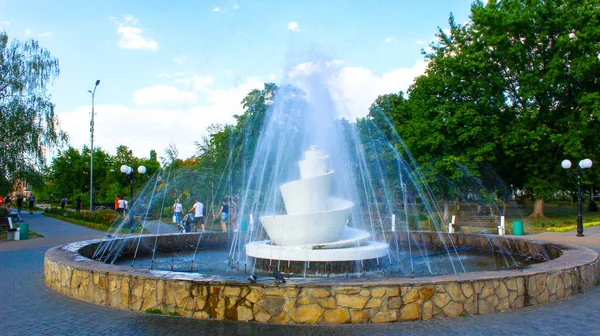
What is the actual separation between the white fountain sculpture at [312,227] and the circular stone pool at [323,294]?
2.80 m

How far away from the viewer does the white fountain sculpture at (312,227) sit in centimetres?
926

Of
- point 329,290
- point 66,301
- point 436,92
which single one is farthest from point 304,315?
point 436,92

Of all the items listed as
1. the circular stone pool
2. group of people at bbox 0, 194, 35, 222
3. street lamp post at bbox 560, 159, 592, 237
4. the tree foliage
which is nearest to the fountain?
the circular stone pool

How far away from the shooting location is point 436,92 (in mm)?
31219

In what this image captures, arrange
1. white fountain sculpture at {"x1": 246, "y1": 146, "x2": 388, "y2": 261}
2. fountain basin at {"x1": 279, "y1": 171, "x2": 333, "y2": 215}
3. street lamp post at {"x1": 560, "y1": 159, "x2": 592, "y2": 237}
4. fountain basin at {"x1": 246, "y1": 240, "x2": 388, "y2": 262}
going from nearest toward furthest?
fountain basin at {"x1": 246, "y1": 240, "x2": 388, "y2": 262}, white fountain sculpture at {"x1": 246, "y1": 146, "x2": 388, "y2": 261}, fountain basin at {"x1": 279, "y1": 171, "x2": 333, "y2": 215}, street lamp post at {"x1": 560, "y1": 159, "x2": 592, "y2": 237}

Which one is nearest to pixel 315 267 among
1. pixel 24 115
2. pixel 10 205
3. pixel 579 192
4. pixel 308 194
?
pixel 308 194

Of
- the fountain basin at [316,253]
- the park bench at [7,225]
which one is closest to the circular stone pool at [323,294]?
the fountain basin at [316,253]

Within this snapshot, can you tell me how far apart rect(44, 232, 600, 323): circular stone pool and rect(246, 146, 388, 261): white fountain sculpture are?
280 cm

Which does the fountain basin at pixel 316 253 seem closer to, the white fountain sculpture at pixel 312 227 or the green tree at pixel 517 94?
the white fountain sculpture at pixel 312 227

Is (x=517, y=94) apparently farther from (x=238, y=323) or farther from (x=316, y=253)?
(x=238, y=323)

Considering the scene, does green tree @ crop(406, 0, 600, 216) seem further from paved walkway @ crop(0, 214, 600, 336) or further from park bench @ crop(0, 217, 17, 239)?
park bench @ crop(0, 217, 17, 239)

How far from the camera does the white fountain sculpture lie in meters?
9.26

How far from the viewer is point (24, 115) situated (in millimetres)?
26969

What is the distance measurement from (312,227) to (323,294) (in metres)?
3.75
